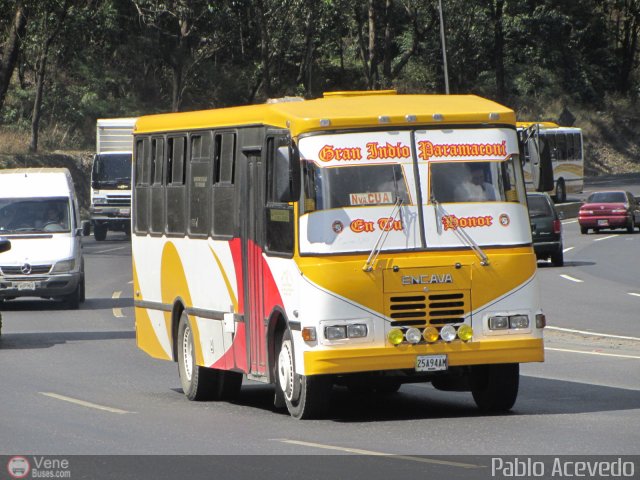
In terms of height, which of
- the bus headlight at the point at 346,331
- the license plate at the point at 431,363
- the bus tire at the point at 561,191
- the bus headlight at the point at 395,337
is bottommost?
the license plate at the point at 431,363

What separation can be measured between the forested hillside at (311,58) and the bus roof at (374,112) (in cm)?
3921

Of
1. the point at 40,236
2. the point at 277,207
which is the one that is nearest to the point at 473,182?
the point at 277,207

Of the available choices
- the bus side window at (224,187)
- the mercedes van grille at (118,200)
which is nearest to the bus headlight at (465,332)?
the bus side window at (224,187)

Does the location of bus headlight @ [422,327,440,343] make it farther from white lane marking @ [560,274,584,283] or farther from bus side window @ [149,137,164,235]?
white lane marking @ [560,274,584,283]

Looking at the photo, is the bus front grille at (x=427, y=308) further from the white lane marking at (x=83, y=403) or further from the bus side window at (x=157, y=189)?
the bus side window at (x=157, y=189)

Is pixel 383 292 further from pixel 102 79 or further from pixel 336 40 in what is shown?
pixel 336 40

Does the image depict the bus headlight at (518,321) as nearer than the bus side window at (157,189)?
Yes

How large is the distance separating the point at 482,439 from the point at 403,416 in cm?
206

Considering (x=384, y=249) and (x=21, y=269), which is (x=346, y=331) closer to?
(x=384, y=249)

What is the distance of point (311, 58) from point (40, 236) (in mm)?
55204

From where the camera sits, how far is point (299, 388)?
42.4ft

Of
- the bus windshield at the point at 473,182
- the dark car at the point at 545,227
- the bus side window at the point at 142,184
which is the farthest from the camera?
the dark car at the point at 545,227

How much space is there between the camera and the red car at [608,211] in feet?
177

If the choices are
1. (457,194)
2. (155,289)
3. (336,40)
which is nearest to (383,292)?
(457,194)
